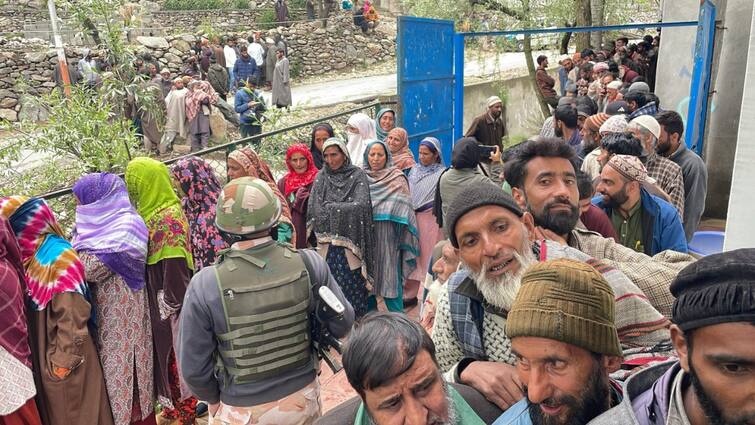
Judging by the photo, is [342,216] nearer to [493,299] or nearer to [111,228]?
[111,228]

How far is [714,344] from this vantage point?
1066 mm

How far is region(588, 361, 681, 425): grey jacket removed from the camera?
1192mm

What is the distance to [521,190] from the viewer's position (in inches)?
94.2

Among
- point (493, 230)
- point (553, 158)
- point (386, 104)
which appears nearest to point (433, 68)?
point (386, 104)

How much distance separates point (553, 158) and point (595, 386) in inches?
48.4

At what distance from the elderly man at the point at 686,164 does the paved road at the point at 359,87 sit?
11.2 meters

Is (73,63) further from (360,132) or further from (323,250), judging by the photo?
(323,250)

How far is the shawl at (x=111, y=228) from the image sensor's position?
3150 mm

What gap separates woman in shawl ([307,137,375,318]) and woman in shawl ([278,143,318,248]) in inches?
10.8

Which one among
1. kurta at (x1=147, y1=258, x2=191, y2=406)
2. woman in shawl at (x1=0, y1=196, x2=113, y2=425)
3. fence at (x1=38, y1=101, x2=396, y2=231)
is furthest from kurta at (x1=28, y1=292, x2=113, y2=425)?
fence at (x1=38, y1=101, x2=396, y2=231)

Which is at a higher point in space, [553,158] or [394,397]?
[553,158]

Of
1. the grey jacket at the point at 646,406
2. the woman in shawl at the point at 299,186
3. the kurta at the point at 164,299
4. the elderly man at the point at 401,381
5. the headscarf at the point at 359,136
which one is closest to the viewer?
the grey jacket at the point at 646,406

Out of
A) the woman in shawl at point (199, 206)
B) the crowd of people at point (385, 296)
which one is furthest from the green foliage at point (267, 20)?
the woman in shawl at point (199, 206)

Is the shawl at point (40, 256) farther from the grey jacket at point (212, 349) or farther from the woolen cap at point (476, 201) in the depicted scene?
the woolen cap at point (476, 201)
